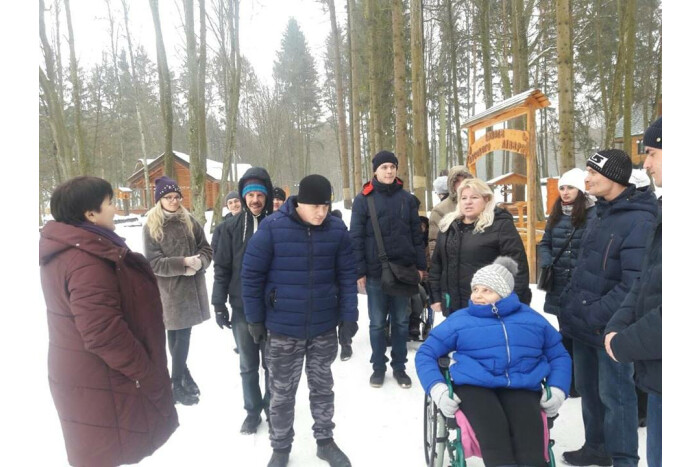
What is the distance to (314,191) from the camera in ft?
9.04

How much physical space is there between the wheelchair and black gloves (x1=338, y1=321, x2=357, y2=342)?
68 centimetres

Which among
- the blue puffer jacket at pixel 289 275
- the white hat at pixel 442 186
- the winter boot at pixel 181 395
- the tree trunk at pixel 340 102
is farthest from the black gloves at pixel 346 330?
the tree trunk at pixel 340 102

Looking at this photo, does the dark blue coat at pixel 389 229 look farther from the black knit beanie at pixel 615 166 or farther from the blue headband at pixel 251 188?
the black knit beanie at pixel 615 166

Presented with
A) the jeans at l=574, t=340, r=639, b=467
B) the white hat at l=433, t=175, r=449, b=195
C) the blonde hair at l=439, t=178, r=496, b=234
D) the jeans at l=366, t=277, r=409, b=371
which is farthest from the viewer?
the white hat at l=433, t=175, r=449, b=195

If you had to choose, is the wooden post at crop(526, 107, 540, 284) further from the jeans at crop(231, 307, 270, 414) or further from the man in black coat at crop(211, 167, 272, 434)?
the jeans at crop(231, 307, 270, 414)

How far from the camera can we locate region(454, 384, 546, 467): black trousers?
2.16m

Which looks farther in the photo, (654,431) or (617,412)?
(617,412)

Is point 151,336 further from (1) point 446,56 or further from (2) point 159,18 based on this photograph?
(1) point 446,56

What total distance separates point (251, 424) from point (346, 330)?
1.18 metres

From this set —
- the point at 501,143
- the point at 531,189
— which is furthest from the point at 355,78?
the point at 531,189

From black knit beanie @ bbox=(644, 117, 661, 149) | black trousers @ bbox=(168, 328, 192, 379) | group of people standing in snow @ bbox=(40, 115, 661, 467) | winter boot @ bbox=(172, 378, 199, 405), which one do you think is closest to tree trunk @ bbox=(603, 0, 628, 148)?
group of people standing in snow @ bbox=(40, 115, 661, 467)

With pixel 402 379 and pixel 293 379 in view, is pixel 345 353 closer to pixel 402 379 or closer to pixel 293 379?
pixel 402 379

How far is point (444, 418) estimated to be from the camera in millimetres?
2436

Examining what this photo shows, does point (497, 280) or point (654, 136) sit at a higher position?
point (654, 136)
